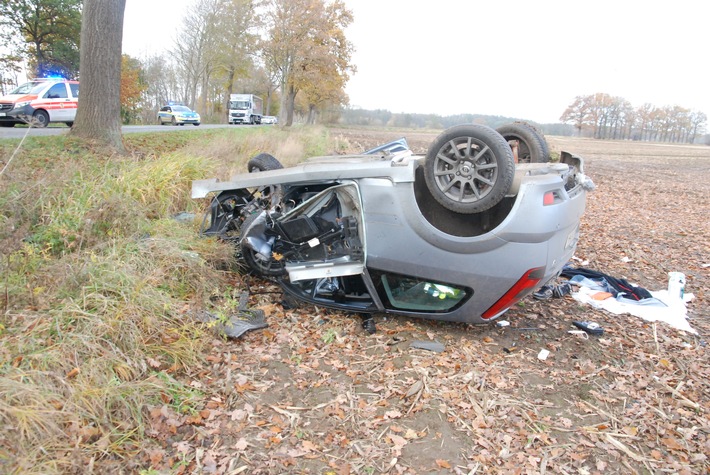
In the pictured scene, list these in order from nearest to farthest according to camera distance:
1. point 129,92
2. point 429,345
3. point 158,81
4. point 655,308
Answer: point 429,345, point 655,308, point 129,92, point 158,81

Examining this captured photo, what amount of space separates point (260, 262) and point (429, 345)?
175cm

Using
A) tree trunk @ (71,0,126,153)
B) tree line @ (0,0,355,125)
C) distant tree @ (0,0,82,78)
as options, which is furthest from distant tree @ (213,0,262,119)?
tree trunk @ (71,0,126,153)

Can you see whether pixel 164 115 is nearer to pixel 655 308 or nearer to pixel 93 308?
pixel 93 308

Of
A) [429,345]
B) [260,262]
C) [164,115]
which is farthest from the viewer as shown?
[164,115]

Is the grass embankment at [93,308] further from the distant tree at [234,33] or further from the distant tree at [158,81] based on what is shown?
the distant tree at [158,81]

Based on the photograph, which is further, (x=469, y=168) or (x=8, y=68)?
(x=8, y=68)

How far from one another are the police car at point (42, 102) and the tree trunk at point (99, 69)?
6.89 metres

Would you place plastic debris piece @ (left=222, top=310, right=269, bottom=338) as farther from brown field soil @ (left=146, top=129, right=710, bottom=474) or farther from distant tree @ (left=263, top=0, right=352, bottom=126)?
distant tree @ (left=263, top=0, right=352, bottom=126)

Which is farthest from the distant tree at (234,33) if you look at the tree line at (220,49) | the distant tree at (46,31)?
the distant tree at (46,31)

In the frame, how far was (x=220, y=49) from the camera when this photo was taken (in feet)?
130

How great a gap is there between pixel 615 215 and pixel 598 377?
24.8ft

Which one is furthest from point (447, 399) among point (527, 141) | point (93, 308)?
point (527, 141)

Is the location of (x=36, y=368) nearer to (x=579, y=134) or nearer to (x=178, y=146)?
(x=178, y=146)

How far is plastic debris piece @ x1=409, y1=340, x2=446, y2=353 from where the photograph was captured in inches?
156
